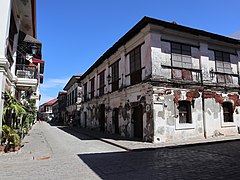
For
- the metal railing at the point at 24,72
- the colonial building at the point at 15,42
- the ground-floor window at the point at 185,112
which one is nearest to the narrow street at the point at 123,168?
the colonial building at the point at 15,42

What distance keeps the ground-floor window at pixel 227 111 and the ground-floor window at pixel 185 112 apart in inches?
122

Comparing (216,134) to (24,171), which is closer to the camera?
(24,171)

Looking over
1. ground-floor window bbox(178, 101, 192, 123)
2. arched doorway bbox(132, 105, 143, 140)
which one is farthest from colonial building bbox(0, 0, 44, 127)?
ground-floor window bbox(178, 101, 192, 123)

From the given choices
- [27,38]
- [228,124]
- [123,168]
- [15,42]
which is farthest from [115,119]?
[123,168]

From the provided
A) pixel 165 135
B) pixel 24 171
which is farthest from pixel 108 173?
pixel 165 135

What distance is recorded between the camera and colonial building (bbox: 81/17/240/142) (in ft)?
35.8

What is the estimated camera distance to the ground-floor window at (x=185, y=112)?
38.0 ft

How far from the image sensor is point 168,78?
37.2ft

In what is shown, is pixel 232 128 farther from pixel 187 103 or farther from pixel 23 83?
pixel 23 83

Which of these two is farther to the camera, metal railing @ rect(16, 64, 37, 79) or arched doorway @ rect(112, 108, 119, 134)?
arched doorway @ rect(112, 108, 119, 134)

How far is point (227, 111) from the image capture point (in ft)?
43.9

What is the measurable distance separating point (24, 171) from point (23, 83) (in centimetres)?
815

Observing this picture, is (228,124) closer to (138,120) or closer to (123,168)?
(138,120)

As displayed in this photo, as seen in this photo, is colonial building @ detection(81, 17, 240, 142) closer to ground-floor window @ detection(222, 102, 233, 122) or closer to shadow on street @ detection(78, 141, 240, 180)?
ground-floor window @ detection(222, 102, 233, 122)
